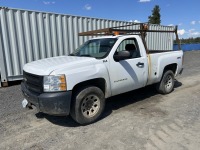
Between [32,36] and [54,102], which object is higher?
[32,36]

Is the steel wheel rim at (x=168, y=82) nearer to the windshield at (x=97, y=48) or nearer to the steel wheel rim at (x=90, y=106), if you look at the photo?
the windshield at (x=97, y=48)

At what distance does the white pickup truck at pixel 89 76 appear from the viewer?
389 cm

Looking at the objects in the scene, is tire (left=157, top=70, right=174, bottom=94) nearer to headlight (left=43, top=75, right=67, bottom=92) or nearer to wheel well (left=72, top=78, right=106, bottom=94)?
wheel well (left=72, top=78, right=106, bottom=94)

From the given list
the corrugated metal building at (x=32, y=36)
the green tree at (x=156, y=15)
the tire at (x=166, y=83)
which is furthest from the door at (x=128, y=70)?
the green tree at (x=156, y=15)

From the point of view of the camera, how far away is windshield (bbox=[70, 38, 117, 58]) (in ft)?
15.9

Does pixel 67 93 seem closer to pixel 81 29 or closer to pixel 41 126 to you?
pixel 41 126

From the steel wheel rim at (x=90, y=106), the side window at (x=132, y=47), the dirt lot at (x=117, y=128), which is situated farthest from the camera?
the side window at (x=132, y=47)

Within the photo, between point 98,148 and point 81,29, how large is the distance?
297 inches

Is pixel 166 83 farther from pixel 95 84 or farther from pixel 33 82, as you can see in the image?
pixel 33 82

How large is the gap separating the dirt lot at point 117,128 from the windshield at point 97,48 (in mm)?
1485

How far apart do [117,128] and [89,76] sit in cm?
121

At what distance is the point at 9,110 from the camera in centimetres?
534

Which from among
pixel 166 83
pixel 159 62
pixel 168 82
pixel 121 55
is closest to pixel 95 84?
pixel 121 55

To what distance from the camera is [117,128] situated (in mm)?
4152
